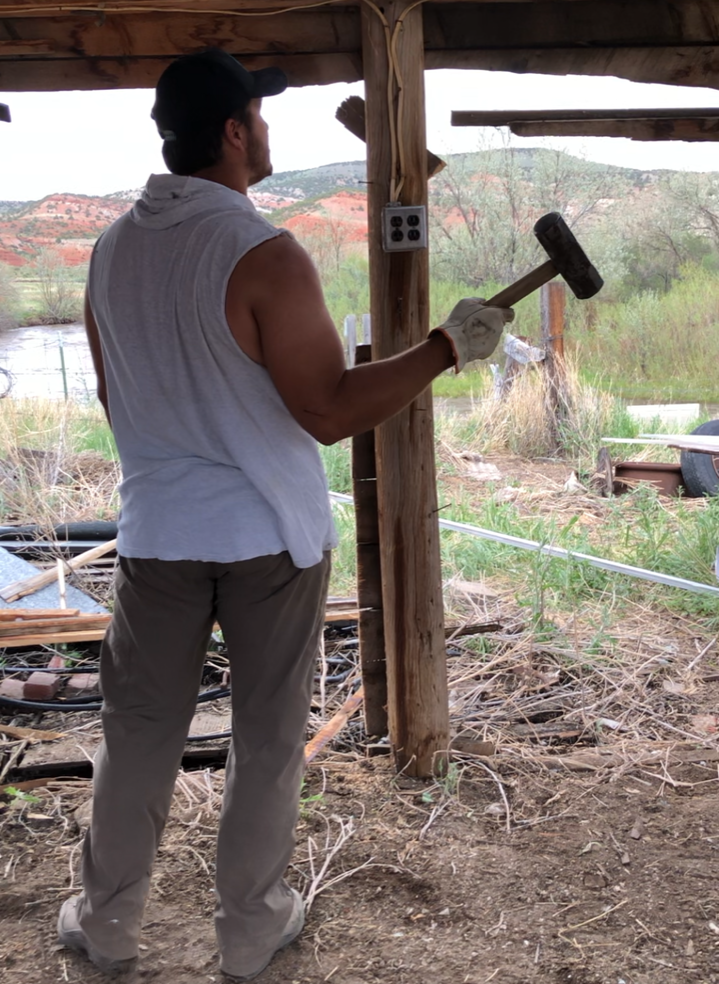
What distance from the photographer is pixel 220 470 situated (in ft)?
5.65

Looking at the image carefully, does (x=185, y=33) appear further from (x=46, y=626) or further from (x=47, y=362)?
(x=47, y=362)

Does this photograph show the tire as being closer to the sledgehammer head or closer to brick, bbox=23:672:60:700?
the sledgehammer head

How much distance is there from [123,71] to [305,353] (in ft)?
5.05

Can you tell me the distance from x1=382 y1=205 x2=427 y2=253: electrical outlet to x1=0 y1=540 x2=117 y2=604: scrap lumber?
7.75 feet

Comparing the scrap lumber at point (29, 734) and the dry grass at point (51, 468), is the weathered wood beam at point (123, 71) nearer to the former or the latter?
the scrap lumber at point (29, 734)

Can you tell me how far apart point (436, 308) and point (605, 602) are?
9.45 m

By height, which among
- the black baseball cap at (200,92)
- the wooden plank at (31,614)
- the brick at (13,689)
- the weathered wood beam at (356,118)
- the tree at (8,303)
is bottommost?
the brick at (13,689)

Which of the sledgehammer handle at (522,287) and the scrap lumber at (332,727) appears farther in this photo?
the scrap lumber at (332,727)

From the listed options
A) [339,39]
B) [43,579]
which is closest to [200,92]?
[339,39]

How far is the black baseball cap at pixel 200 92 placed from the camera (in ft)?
5.41

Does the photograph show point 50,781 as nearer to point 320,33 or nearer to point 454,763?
point 454,763

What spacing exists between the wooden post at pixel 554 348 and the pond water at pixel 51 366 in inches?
67.4

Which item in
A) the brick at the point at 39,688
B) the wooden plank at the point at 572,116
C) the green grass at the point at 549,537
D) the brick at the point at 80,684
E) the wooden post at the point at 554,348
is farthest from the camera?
the wooden post at the point at 554,348

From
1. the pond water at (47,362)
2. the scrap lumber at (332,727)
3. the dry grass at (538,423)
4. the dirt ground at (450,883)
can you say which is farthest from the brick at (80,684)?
the pond water at (47,362)
